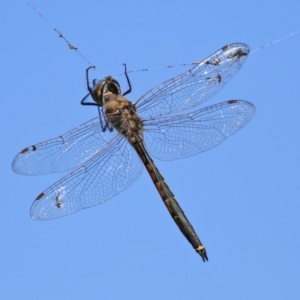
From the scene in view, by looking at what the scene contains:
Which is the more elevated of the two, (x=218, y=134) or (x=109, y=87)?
(x=109, y=87)

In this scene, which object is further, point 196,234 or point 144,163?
point 144,163

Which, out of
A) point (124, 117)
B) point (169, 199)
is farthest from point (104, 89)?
point (169, 199)

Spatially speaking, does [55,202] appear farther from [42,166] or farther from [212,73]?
[212,73]

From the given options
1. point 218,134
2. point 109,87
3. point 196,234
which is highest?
point 109,87

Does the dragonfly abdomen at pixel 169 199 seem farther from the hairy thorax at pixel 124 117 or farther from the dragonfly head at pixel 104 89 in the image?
the dragonfly head at pixel 104 89

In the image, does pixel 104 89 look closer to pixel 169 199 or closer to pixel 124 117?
pixel 124 117

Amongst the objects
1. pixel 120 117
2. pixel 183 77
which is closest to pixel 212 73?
pixel 183 77

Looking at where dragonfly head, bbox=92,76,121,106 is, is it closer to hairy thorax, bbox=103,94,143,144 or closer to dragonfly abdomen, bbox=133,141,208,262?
hairy thorax, bbox=103,94,143,144
